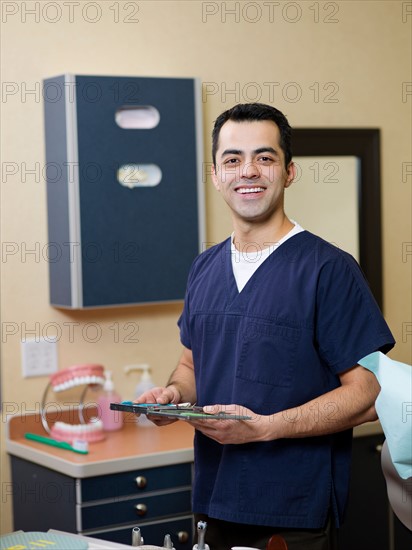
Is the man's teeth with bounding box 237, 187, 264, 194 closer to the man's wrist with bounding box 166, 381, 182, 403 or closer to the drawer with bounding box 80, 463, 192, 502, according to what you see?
the man's wrist with bounding box 166, 381, 182, 403

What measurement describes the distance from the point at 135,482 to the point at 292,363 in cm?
79

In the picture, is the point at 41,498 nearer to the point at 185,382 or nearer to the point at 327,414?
the point at 185,382

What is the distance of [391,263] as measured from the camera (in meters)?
3.45

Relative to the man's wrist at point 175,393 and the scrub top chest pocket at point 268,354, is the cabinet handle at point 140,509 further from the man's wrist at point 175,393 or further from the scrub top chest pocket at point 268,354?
the scrub top chest pocket at point 268,354

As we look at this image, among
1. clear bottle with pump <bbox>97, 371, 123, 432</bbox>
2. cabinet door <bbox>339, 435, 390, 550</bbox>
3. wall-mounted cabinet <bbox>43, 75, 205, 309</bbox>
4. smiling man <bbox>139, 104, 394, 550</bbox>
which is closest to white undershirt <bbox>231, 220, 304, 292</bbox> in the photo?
smiling man <bbox>139, 104, 394, 550</bbox>

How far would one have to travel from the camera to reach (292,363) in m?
2.00

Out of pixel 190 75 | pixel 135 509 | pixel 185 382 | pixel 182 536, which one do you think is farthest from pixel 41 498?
pixel 190 75

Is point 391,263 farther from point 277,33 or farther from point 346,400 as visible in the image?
point 346,400

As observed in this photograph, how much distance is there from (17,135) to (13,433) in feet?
3.14

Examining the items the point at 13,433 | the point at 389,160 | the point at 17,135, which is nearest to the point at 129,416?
the point at 13,433

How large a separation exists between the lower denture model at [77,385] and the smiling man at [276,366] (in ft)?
2.21

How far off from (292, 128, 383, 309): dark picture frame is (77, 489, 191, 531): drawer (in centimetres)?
123

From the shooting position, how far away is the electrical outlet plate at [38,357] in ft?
9.37

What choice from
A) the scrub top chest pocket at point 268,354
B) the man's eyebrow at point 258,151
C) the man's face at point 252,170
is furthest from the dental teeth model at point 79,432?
the man's eyebrow at point 258,151
